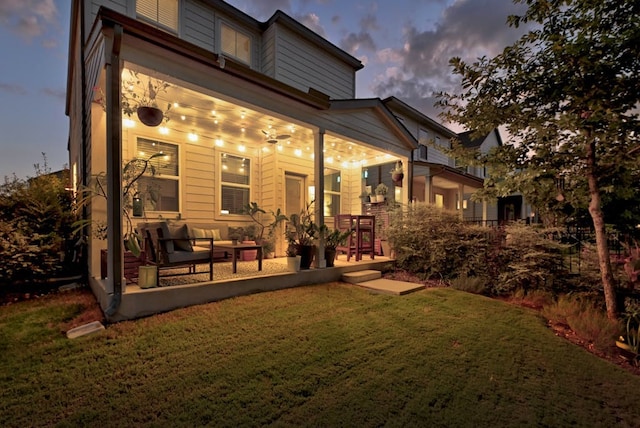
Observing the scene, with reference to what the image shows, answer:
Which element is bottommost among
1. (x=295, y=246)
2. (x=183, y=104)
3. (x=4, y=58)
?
(x=295, y=246)

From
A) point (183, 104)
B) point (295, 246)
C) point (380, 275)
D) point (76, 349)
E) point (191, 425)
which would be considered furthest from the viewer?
point (380, 275)

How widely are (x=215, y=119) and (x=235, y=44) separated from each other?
3558mm

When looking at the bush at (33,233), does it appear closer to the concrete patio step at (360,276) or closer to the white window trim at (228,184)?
the white window trim at (228,184)

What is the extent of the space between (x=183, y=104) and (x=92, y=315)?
3.47 m

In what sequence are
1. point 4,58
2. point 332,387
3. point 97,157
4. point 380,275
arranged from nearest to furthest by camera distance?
point 332,387 → point 97,157 → point 380,275 → point 4,58

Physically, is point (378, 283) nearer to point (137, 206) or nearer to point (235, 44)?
point (137, 206)

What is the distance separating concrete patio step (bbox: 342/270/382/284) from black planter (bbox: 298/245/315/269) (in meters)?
0.86

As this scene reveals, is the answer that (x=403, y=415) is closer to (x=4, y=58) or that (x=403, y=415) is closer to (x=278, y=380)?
(x=278, y=380)

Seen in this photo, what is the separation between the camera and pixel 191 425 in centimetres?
175

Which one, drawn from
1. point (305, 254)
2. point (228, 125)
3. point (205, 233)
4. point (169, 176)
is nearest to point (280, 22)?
point (228, 125)

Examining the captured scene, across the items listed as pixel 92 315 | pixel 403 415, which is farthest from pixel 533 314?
pixel 92 315

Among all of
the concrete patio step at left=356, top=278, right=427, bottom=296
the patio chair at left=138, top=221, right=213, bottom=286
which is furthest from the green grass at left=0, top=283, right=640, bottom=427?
the concrete patio step at left=356, top=278, right=427, bottom=296

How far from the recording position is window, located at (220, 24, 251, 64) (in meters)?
7.42

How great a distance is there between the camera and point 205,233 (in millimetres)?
6383
